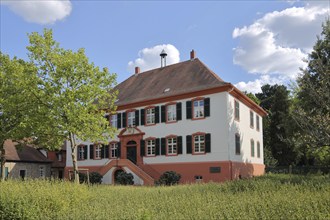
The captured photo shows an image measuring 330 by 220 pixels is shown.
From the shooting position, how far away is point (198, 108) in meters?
29.3

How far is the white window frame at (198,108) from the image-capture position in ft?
95.5

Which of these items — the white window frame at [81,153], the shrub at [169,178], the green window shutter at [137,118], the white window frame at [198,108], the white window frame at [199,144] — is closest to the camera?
the shrub at [169,178]

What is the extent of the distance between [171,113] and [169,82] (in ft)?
11.1

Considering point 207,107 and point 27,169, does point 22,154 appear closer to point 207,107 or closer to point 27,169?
point 27,169

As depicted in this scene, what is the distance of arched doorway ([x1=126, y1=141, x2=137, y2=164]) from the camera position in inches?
1319

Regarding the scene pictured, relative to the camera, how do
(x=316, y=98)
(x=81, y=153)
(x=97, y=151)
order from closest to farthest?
1. (x=316, y=98)
2. (x=97, y=151)
3. (x=81, y=153)

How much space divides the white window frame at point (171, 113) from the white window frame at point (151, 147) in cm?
241

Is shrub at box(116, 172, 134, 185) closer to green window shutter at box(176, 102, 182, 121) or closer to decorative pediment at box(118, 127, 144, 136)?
decorative pediment at box(118, 127, 144, 136)

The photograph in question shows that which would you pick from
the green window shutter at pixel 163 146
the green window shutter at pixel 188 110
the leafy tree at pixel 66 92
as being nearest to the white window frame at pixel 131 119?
the green window shutter at pixel 163 146

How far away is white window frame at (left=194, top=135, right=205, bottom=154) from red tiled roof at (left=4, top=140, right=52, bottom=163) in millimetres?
20658

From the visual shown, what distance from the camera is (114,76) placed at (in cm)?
2231

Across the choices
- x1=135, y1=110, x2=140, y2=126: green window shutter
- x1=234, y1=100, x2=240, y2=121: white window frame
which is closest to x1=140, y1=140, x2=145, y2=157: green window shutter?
x1=135, y1=110, x2=140, y2=126: green window shutter

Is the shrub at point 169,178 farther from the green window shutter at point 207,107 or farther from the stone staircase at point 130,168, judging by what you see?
the green window shutter at point 207,107

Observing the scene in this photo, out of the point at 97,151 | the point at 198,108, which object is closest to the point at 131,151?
the point at 97,151
